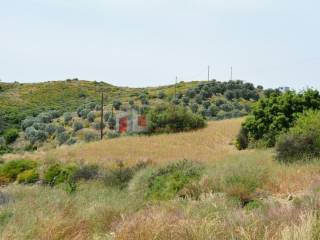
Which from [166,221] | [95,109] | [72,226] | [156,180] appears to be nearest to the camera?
[166,221]

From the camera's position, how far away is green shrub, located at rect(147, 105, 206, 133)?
64.0 meters

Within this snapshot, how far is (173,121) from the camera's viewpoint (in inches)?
2539

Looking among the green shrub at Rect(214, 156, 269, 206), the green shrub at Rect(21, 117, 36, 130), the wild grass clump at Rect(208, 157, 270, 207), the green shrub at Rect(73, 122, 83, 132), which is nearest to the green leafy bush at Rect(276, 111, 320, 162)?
the wild grass clump at Rect(208, 157, 270, 207)

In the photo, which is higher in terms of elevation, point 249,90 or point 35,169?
point 249,90

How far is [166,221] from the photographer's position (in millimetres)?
7566

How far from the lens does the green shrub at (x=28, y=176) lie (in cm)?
4092

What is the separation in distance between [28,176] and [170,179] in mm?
22356

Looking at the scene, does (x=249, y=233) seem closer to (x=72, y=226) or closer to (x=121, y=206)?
(x=72, y=226)

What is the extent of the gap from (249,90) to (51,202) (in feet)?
266

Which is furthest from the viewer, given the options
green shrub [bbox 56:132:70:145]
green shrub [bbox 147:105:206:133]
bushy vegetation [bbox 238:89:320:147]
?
green shrub [bbox 56:132:70:145]

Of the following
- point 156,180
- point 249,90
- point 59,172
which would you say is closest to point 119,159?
point 59,172

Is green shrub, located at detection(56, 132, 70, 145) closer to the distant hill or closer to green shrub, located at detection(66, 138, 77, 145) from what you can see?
green shrub, located at detection(66, 138, 77, 145)

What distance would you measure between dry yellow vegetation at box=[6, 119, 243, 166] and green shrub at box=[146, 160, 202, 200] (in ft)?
59.7

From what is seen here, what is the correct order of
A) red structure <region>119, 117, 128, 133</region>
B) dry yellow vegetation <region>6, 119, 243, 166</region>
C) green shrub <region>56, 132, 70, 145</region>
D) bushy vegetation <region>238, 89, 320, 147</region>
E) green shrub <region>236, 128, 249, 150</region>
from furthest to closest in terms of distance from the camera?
1. green shrub <region>56, 132, 70, 145</region>
2. red structure <region>119, 117, 128, 133</region>
3. green shrub <region>236, 128, 249, 150</region>
4. dry yellow vegetation <region>6, 119, 243, 166</region>
5. bushy vegetation <region>238, 89, 320, 147</region>
